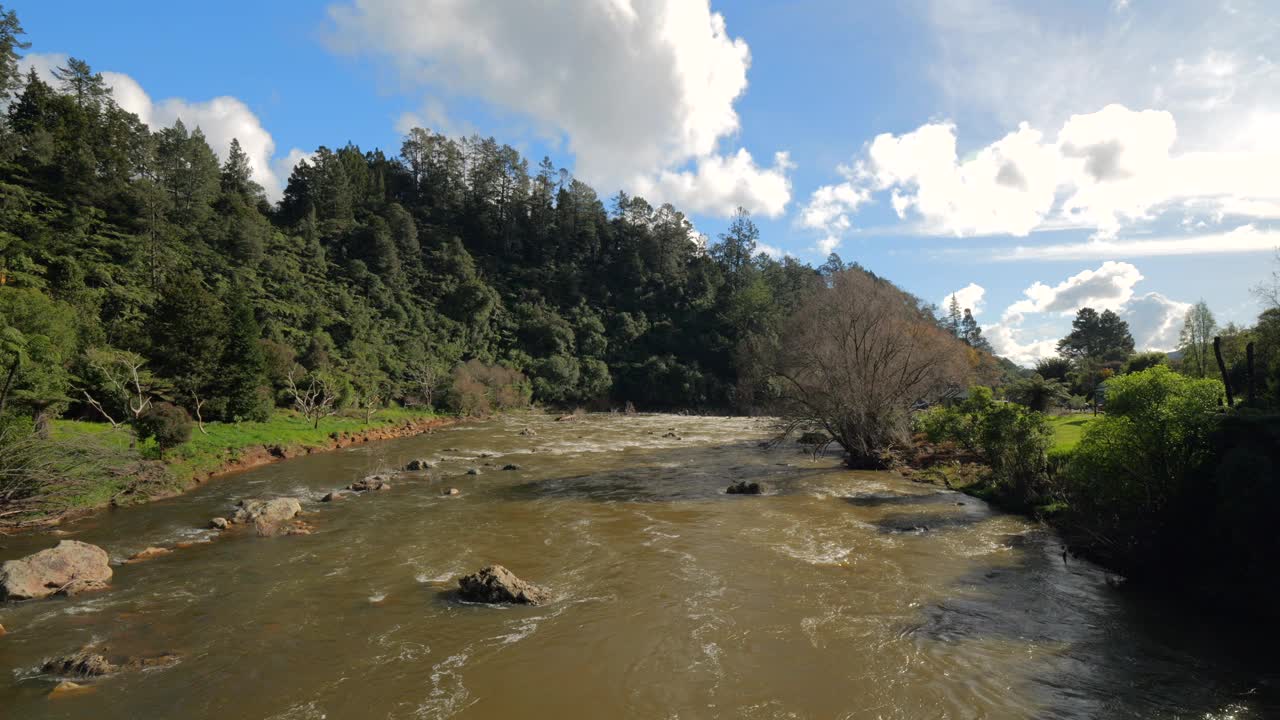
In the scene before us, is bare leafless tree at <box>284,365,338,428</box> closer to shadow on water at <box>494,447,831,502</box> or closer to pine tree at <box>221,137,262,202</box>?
shadow on water at <box>494,447,831,502</box>

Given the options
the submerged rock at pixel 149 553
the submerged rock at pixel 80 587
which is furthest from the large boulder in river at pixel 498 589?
the submerged rock at pixel 149 553

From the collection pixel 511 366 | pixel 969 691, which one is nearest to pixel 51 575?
pixel 969 691

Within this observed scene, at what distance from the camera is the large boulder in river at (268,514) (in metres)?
15.0

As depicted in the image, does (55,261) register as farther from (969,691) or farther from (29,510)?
(969,691)

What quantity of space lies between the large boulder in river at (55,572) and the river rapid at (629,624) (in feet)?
1.52

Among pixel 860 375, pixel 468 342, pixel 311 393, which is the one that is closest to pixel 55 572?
pixel 860 375

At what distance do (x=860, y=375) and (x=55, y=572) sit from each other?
25.5 meters

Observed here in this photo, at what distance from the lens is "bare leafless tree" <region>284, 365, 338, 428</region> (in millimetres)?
33719

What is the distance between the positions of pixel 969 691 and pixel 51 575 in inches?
645

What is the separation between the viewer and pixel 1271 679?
7.51 metres

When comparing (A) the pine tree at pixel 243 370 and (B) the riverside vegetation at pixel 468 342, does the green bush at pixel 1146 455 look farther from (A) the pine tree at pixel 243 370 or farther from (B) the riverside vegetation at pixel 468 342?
(A) the pine tree at pixel 243 370

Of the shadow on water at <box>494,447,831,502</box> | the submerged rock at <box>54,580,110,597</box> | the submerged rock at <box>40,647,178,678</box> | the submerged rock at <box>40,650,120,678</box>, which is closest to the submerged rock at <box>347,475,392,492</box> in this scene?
the shadow on water at <box>494,447,831,502</box>

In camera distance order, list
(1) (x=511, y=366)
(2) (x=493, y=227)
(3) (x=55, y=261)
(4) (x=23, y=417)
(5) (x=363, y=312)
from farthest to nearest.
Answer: (2) (x=493, y=227) → (1) (x=511, y=366) → (5) (x=363, y=312) → (3) (x=55, y=261) → (4) (x=23, y=417)

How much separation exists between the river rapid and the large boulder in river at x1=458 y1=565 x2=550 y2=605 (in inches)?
10.5
